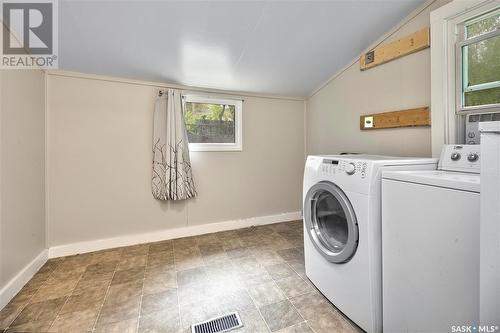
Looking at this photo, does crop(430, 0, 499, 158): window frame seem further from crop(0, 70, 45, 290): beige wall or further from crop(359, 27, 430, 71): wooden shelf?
crop(0, 70, 45, 290): beige wall

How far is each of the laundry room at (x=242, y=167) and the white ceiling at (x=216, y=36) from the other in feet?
0.05

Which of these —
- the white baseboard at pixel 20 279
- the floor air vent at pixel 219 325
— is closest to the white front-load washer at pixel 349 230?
the floor air vent at pixel 219 325

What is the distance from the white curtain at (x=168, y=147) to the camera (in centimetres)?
241

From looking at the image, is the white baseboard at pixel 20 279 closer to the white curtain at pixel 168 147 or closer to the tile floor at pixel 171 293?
the tile floor at pixel 171 293

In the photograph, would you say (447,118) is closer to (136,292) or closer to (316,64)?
(316,64)

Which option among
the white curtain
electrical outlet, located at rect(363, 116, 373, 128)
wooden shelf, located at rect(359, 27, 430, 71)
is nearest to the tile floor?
the white curtain

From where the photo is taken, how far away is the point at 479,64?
5.00ft

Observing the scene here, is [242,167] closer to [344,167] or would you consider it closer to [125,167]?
[125,167]

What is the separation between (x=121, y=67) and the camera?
2152 millimetres

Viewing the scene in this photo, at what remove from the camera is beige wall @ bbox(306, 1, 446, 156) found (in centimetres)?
182

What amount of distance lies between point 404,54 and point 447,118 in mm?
680

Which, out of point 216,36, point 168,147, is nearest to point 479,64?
point 216,36

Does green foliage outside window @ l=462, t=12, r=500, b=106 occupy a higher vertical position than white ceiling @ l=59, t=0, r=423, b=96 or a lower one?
lower

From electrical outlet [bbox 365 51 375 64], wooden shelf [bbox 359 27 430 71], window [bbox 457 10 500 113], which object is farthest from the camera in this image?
electrical outlet [bbox 365 51 375 64]
